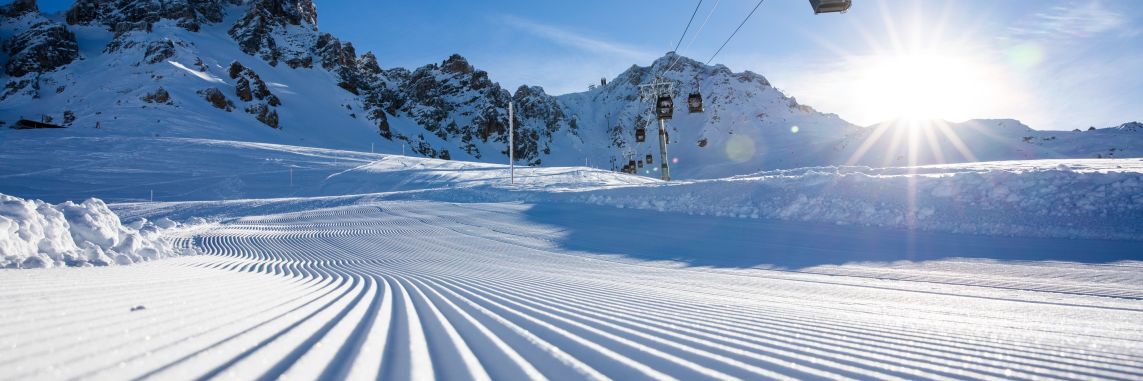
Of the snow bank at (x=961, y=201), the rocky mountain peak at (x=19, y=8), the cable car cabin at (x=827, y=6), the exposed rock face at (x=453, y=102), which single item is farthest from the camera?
the exposed rock face at (x=453, y=102)

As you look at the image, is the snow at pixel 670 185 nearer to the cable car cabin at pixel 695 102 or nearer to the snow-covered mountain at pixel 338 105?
the cable car cabin at pixel 695 102

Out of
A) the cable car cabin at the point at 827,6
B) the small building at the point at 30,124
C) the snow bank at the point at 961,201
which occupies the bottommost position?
the snow bank at the point at 961,201

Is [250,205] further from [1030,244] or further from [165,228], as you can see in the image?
[1030,244]

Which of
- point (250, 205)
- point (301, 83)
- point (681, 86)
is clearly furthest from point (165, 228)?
point (681, 86)

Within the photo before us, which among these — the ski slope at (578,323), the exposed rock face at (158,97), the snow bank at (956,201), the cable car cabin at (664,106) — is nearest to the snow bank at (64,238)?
the ski slope at (578,323)

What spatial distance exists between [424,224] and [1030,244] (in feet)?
43.2

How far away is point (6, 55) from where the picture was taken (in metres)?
73.9

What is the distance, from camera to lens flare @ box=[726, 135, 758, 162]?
87.2 m

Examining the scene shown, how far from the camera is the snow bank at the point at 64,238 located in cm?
456

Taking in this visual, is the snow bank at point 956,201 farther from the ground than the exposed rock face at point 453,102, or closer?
closer

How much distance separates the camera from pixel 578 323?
2.91 m

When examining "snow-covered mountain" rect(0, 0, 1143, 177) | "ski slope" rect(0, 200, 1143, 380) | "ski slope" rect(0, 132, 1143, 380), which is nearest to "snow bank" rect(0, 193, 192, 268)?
"ski slope" rect(0, 132, 1143, 380)

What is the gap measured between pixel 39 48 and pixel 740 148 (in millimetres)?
110580

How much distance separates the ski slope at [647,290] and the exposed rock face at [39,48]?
81.6 metres
